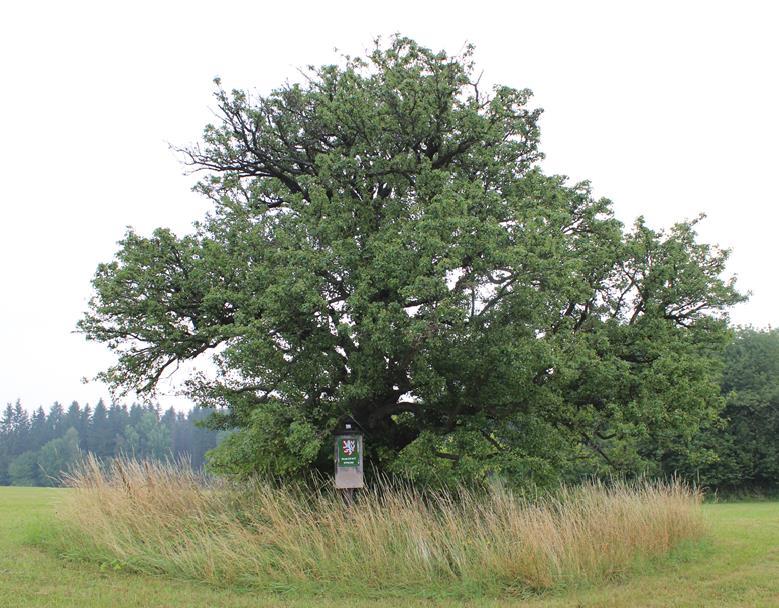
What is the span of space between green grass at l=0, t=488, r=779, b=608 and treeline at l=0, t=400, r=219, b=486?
242ft

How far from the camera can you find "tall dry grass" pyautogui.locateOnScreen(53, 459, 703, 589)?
9664mm

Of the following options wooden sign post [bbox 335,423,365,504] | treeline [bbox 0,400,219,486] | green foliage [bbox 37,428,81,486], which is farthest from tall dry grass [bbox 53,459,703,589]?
green foliage [bbox 37,428,81,486]

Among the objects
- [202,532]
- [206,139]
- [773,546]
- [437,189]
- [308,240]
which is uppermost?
[206,139]

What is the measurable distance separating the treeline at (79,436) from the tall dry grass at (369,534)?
7191 centimetres

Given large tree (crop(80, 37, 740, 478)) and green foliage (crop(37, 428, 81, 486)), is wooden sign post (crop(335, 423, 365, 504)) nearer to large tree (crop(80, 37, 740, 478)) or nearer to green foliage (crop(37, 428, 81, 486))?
large tree (crop(80, 37, 740, 478))

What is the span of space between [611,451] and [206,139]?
13.2 metres

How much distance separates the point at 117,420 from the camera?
108 m

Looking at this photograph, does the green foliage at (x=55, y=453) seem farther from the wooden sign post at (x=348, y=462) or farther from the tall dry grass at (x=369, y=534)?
the wooden sign post at (x=348, y=462)

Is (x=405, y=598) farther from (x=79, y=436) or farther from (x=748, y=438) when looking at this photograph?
(x=79, y=436)

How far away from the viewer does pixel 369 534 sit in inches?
405

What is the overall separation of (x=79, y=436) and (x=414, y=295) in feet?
360

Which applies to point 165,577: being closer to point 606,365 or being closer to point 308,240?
point 308,240

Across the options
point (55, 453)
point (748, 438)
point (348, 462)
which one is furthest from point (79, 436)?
point (348, 462)

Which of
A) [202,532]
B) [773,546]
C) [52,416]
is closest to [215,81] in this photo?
[202,532]
